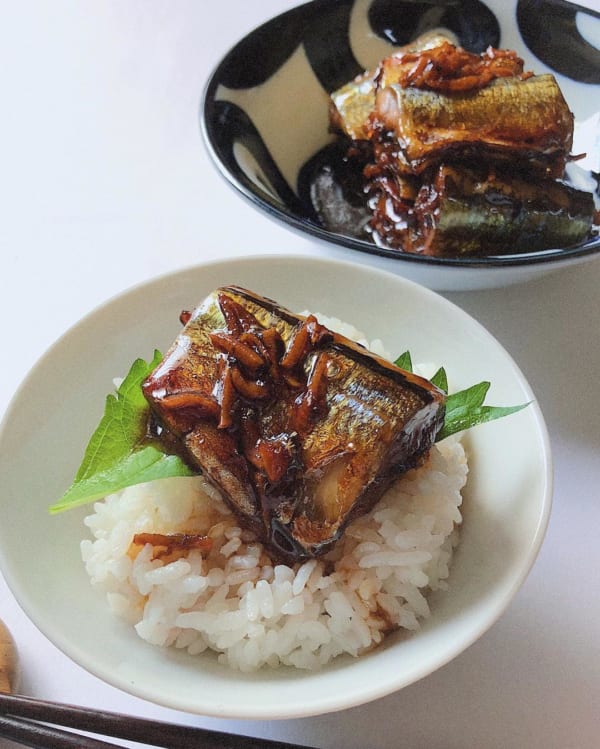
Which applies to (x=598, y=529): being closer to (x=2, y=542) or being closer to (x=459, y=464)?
(x=459, y=464)

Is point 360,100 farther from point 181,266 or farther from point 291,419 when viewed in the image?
point 291,419

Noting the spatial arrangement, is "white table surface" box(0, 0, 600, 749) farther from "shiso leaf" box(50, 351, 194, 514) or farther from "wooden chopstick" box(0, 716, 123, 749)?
"shiso leaf" box(50, 351, 194, 514)

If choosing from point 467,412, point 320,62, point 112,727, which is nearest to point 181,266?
point 320,62

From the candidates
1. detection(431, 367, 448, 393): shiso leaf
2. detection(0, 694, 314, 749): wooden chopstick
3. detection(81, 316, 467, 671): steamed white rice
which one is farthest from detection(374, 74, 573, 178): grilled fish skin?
detection(0, 694, 314, 749): wooden chopstick

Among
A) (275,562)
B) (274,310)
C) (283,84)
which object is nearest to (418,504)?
(275,562)

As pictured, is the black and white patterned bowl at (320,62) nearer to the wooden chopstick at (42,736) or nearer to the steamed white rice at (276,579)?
the steamed white rice at (276,579)
